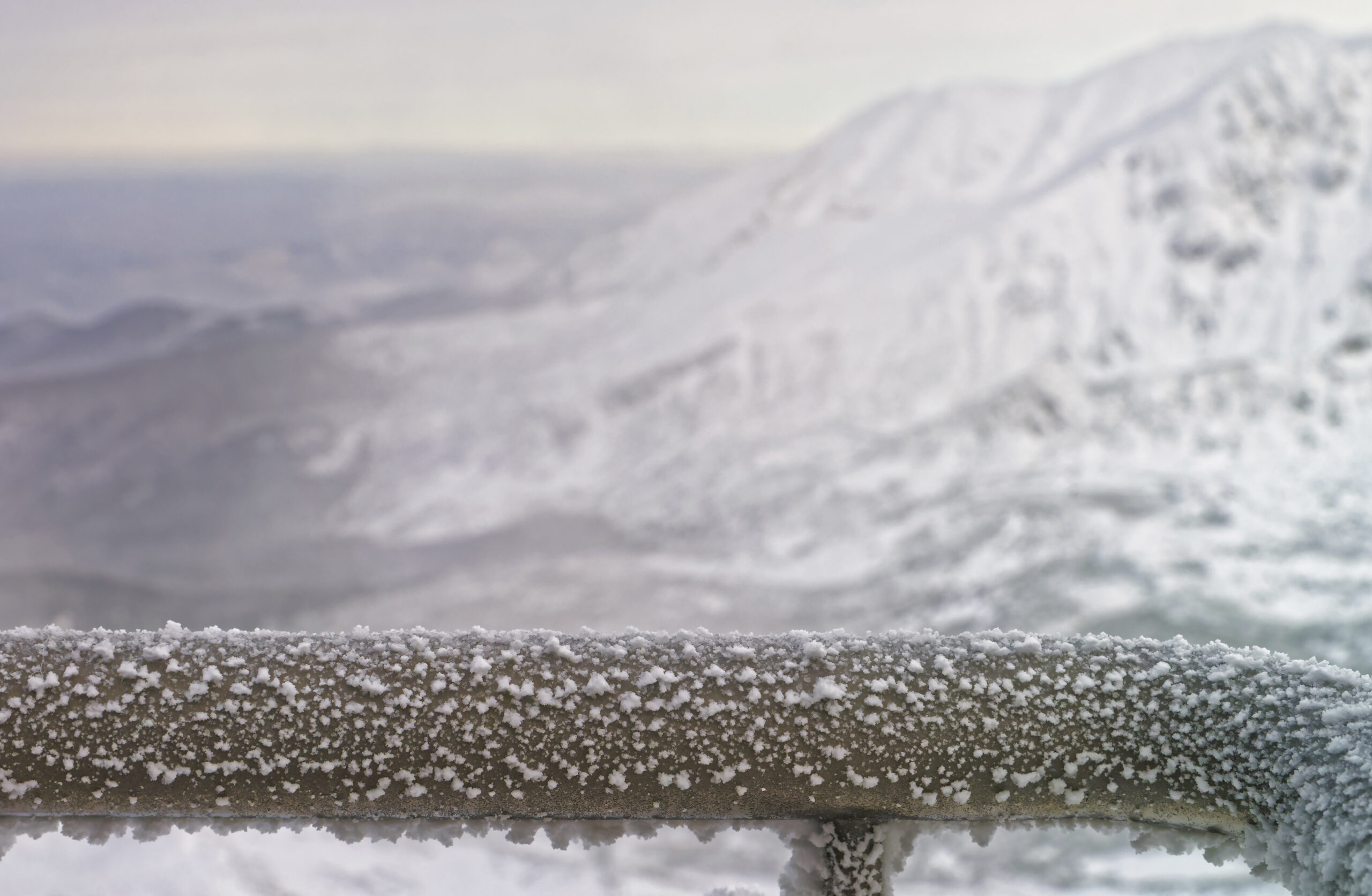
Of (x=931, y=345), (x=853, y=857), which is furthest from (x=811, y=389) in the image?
(x=853, y=857)

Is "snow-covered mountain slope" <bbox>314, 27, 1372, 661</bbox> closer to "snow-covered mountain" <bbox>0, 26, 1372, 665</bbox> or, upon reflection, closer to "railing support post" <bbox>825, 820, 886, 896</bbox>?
"snow-covered mountain" <bbox>0, 26, 1372, 665</bbox>

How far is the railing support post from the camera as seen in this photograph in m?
0.22

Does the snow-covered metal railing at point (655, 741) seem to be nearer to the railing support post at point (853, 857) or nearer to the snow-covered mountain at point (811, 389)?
the railing support post at point (853, 857)

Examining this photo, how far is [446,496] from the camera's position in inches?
127

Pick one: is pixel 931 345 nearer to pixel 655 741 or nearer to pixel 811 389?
pixel 811 389

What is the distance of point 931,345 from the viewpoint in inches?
121

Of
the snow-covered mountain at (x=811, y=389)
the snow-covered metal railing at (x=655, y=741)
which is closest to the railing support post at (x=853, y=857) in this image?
the snow-covered metal railing at (x=655, y=741)

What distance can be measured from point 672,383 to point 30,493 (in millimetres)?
1853

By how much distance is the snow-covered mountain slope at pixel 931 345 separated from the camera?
2.94 metres

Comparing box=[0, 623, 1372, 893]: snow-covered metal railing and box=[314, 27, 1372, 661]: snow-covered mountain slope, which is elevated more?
box=[314, 27, 1372, 661]: snow-covered mountain slope

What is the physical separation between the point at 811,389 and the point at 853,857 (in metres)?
2.96

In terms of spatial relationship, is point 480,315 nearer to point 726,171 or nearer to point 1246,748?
point 726,171

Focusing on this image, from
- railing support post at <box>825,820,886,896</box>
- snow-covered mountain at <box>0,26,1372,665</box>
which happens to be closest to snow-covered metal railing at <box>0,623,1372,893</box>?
railing support post at <box>825,820,886,896</box>

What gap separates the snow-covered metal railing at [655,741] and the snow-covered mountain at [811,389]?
2589 millimetres
